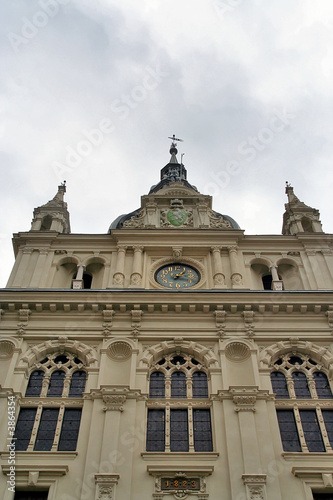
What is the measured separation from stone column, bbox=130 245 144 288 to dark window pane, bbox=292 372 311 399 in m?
7.70

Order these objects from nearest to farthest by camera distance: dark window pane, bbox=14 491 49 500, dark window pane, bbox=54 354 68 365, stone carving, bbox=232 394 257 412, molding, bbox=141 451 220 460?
1. dark window pane, bbox=14 491 49 500
2. molding, bbox=141 451 220 460
3. stone carving, bbox=232 394 257 412
4. dark window pane, bbox=54 354 68 365

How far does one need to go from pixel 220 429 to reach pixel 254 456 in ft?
4.87

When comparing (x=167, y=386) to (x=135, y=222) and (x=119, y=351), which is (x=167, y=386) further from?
(x=135, y=222)

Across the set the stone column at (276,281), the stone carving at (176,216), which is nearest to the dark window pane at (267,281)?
the stone column at (276,281)

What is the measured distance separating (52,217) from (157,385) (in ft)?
39.9

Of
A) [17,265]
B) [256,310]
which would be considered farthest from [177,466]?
[17,265]

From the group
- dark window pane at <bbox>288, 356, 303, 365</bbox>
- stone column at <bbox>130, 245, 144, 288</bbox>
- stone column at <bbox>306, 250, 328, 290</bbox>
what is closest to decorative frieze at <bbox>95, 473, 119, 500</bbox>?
dark window pane at <bbox>288, 356, 303, 365</bbox>

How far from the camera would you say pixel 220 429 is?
58.6ft

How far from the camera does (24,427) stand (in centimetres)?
1828

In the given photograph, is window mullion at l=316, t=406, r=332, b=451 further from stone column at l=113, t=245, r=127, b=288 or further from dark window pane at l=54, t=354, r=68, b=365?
stone column at l=113, t=245, r=127, b=288

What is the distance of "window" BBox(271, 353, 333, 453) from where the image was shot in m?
17.9

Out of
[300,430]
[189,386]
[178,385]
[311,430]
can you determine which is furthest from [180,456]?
[311,430]

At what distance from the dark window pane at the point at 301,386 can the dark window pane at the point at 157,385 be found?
15.6 ft

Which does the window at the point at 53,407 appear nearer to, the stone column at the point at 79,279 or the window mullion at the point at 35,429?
the window mullion at the point at 35,429
